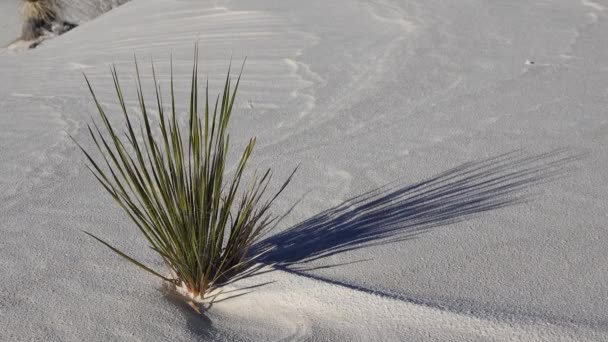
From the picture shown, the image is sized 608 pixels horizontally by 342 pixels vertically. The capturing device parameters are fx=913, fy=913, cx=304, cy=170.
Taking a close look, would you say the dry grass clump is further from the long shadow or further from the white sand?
the long shadow

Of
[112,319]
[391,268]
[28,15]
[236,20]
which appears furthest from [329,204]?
[28,15]

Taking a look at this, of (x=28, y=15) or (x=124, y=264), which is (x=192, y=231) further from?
(x=28, y=15)

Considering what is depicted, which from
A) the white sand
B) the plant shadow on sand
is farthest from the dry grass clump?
the plant shadow on sand

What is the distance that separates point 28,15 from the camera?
11180 millimetres

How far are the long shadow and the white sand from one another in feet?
0.04

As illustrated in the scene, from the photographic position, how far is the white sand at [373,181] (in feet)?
9.70

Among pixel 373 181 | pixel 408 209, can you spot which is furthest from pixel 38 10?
pixel 408 209

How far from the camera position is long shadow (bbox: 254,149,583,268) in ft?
11.4

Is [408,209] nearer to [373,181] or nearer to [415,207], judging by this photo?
[415,207]

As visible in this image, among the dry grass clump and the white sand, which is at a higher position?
the white sand

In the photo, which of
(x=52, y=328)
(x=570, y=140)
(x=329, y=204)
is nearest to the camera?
(x=52, y=328)

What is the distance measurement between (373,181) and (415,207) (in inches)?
16.1

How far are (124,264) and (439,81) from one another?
2979 millimetres

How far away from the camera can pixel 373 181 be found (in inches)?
163
